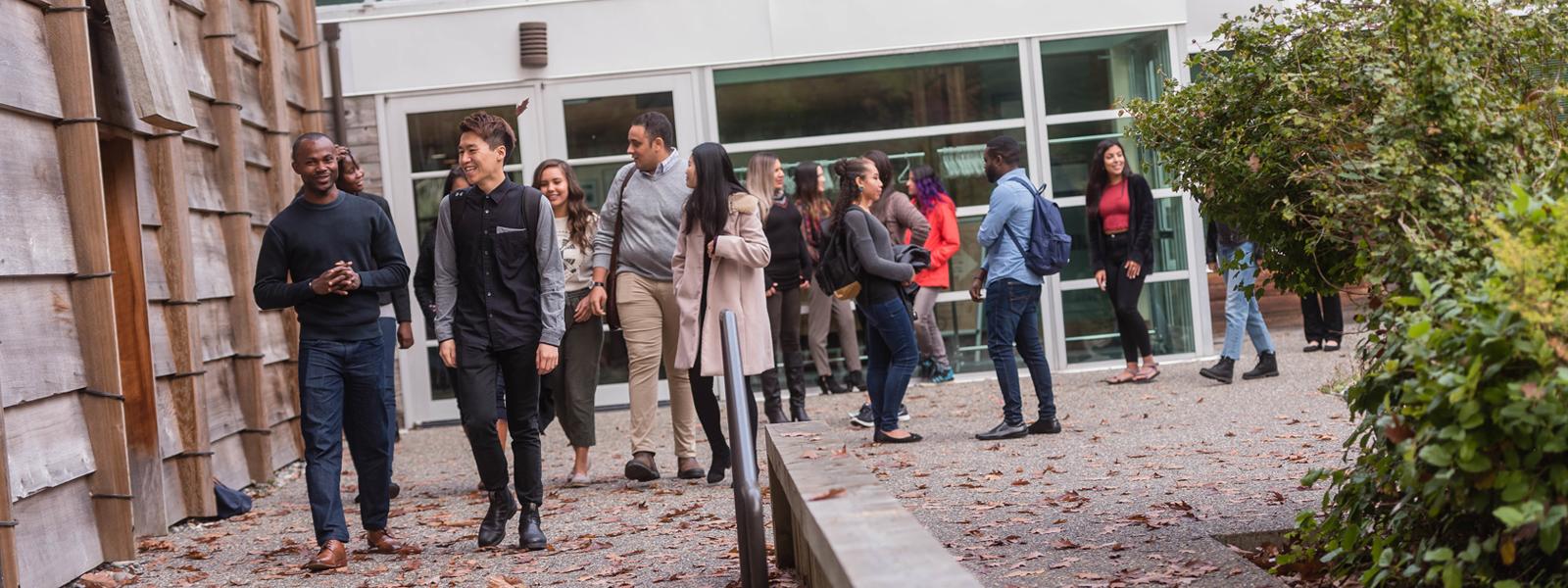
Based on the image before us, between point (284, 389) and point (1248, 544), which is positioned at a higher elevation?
point (284, 389)

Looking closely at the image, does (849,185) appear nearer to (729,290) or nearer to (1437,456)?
(729,290)

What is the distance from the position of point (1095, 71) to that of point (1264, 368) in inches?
131

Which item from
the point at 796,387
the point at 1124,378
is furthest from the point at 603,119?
the point at 1124,378

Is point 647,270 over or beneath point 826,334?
over

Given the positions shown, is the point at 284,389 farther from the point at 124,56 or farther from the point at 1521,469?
the point at 1521,469

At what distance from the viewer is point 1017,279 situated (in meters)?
9.76

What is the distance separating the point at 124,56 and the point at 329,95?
6345mm

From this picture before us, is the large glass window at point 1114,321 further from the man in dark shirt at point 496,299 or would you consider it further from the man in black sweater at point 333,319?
the man in black sweater at point 333,319

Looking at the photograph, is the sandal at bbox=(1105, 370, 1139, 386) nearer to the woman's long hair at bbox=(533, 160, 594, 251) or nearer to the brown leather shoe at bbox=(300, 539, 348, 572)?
the woman's long hair at bbox=(533, 160, 594, 251)

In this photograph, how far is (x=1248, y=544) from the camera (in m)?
5.85

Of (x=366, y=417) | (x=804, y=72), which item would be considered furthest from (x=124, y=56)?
(x=804, y=72)

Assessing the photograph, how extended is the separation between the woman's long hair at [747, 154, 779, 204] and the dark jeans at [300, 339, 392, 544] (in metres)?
3.04

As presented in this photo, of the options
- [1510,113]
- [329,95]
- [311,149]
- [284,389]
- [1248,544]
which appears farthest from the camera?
[329,95]

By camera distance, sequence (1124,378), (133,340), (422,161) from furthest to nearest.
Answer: (422,161), (1124,378), (133,340)
